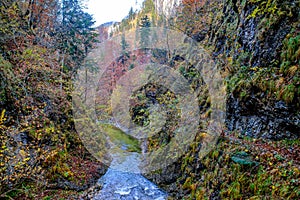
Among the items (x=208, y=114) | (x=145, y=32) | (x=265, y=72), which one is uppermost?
(x=145, y=32)

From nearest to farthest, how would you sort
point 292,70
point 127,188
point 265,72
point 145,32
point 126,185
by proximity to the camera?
point 292,70 < point 265,72 < point 127,188 < point 126,185 < point 145,32

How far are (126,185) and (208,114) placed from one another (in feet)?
18.4

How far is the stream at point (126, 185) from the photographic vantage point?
28.8 feet

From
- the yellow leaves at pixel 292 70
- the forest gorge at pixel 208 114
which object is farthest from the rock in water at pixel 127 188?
the yellow leaves at pixel 292 70

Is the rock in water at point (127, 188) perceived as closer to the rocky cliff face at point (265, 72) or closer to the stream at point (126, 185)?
the stream at point (126, 185)

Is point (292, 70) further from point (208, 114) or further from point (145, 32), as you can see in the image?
point (145, 32)

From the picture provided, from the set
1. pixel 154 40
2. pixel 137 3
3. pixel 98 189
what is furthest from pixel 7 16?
pixel 154 40

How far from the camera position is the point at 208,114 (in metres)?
9.67

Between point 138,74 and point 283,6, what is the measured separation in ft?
68.5

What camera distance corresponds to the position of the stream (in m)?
8.77

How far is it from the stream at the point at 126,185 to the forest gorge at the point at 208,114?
1.64 ft

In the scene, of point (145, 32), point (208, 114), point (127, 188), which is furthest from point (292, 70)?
point (145, 32)

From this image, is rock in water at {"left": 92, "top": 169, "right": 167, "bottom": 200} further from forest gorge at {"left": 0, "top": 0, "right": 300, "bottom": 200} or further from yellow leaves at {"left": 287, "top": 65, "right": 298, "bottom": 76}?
yellow leaves at {"left": 287, "top": 65, "right": 298, "bottom": 76}

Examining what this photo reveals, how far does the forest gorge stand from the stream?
19.6 inches
